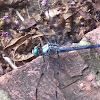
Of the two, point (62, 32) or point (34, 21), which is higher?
point (34, 21)

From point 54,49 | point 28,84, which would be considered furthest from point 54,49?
point 28,84

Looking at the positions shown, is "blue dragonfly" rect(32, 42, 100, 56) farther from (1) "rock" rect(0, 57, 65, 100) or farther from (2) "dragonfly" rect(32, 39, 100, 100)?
(1) "rock" rect(0, 57, 65, 100)

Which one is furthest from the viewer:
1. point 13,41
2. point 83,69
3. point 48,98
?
point 13,41

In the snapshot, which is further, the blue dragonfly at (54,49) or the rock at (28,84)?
the blue dragonfly at (54,49)

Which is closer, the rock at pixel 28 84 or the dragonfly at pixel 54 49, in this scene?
the rock at pixel 28 84

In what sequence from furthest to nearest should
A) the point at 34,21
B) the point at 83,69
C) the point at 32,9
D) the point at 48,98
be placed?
1. the point at 32,9
2. the point at 34,21
3. the point at 83,69
4. the point at 48,98

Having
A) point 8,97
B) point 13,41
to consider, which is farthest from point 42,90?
point 13,41

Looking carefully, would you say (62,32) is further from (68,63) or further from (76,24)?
(68,63)

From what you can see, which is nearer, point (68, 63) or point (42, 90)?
point (42, 90)

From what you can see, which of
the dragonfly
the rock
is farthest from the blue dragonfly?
the rock

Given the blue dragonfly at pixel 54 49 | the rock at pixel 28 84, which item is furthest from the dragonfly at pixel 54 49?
the rock at pixel 28 84

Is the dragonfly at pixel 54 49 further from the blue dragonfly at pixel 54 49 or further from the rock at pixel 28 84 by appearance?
the rock at pixel 28 84
